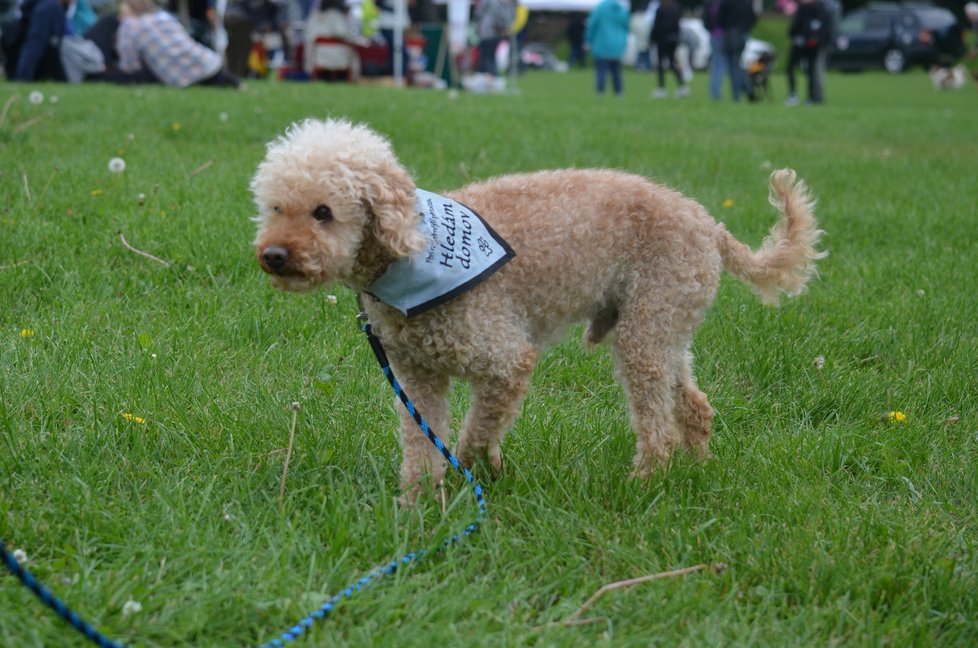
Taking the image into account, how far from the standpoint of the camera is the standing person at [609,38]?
21.2m

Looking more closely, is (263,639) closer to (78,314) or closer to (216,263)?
(78,314)

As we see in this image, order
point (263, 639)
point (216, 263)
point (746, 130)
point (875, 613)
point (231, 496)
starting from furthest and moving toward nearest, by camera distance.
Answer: point (746, 130), point (216, 263), point (231, 496), point (875, 613), point (263, 639)

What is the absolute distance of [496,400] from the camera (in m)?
3.16

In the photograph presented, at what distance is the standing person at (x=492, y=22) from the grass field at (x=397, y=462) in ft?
51.7

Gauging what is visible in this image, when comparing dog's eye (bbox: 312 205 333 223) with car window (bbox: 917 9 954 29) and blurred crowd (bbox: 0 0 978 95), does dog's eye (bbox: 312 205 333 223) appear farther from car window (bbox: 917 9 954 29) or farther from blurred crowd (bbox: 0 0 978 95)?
car window (bbox: 917 9 954 29)

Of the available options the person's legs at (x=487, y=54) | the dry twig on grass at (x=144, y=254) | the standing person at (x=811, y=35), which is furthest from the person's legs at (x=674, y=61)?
the dry twig on grass at (x=144, y=254)

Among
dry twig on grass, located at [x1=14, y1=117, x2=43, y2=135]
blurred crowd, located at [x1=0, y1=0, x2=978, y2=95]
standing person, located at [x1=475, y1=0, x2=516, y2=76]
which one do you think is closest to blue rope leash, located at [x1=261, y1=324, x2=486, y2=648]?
dry twig on grass, located at [x1=14, y1=117, x2=43, y2=135]

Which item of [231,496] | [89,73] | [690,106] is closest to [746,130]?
[690,106]

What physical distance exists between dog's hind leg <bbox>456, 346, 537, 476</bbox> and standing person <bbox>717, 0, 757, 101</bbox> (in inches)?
674

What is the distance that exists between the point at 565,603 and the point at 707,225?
1575 mm

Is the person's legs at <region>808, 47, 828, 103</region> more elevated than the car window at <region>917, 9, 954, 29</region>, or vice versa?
the car window at <region>917, 9, 954, 29</region>

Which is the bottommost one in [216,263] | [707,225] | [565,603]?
[565,603]

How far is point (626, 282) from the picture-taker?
3.54 metres

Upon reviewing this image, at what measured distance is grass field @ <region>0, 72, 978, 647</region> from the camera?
2.57 meters
